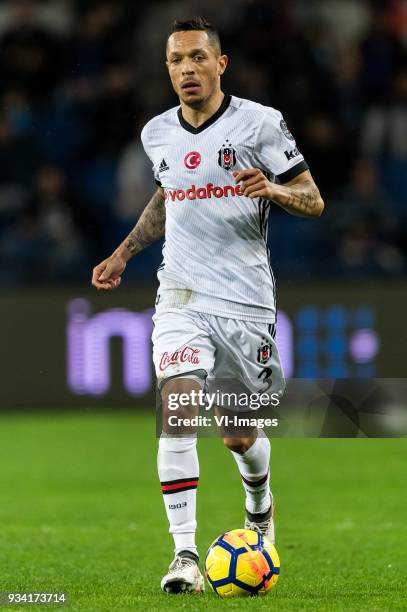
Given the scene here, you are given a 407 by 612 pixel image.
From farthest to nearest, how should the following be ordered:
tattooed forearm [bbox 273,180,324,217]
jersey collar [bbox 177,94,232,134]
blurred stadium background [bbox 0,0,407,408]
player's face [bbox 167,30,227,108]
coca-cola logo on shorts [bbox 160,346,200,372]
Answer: blurred stadium background [bbox 0,0,407,408] → jersey collar [bbox 177,94,232,134] → player's face [bbox 167,30,227,108] → coca-cola logo on shorts [bbox 160,346,200,372] → tattooed forearm [bbox 273,180,324,217]

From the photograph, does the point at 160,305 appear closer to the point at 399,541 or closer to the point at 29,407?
the point at 399,541

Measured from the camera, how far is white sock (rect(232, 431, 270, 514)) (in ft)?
20.5

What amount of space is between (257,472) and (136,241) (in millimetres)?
1175

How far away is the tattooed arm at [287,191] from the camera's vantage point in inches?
212

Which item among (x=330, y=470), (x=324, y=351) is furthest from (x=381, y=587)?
(x=324, y=351)

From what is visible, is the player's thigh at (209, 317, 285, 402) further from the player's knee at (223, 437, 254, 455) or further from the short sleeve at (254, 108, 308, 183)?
the short sleeve at (254, 108, 308, 183)

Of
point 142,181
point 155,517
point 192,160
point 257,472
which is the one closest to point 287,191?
point 192,160

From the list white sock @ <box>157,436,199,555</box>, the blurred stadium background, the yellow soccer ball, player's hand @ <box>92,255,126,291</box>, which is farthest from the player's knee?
the blurred stadium background

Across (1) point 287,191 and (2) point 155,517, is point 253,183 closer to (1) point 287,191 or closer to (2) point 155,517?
(1) point 287,191

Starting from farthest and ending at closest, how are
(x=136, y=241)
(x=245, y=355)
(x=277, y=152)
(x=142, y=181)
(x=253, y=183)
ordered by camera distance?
(x=142, y=181)
(x=136, y=241)
(x=245, y=355)
(x=277, y=152)
(x=253, y=183)

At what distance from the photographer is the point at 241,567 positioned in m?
5.42

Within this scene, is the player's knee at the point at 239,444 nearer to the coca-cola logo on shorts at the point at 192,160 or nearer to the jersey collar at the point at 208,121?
the coca-cola logo on shorts at the point at 192,160

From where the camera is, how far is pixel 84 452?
1139 centimetres

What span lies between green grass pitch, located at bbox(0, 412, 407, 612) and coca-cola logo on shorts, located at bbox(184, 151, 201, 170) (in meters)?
1.75
